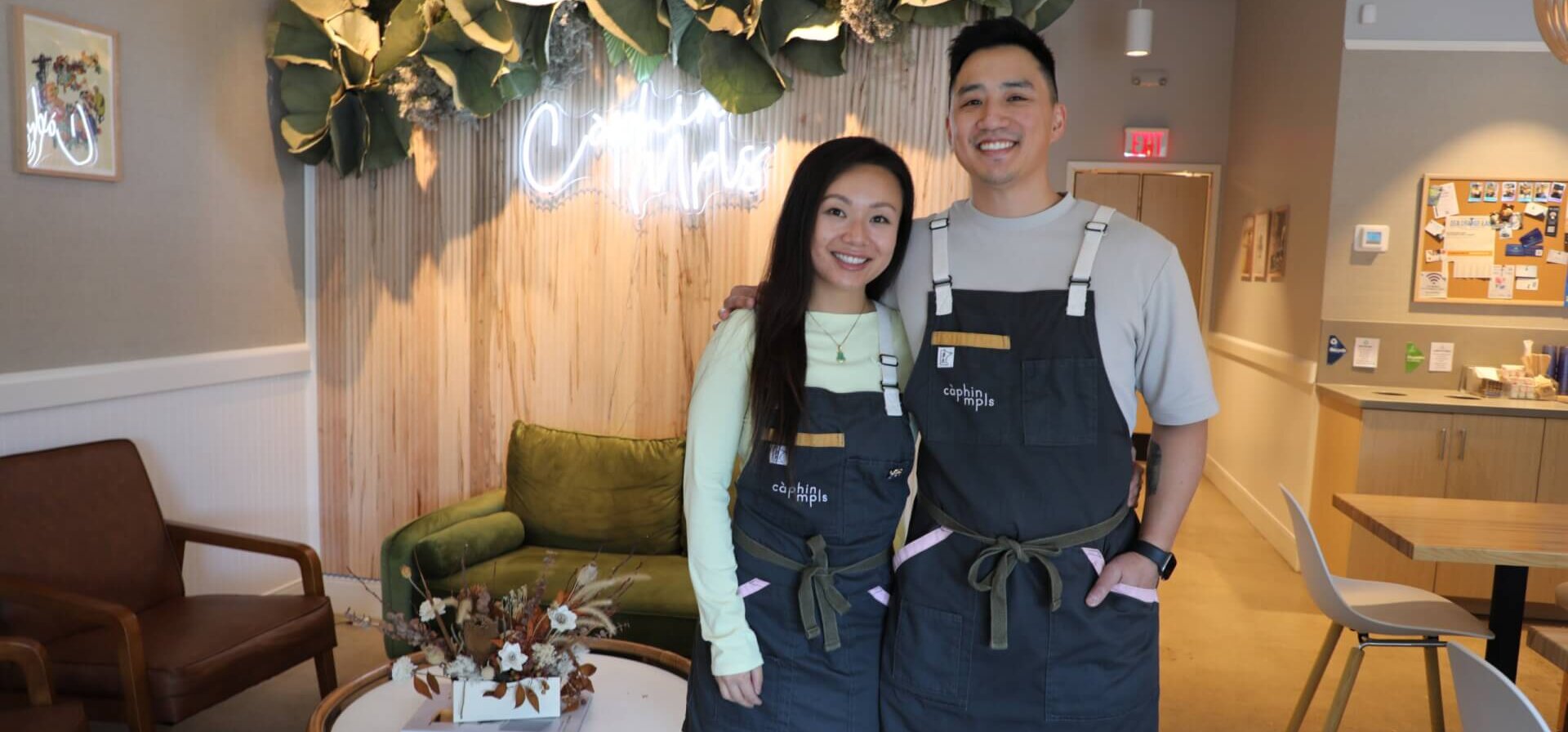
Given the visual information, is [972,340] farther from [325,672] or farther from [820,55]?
[325,672]

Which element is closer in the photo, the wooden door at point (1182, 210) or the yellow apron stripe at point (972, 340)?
the yellow apron stripe at point (972, 340)

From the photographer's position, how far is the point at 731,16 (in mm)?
3289

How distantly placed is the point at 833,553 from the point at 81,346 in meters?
2.73

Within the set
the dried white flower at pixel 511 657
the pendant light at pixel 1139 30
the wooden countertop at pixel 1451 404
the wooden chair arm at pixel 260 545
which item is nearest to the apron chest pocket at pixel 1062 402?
the dried white flower at pixel 511 657

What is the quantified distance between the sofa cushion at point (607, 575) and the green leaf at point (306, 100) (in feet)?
5.69

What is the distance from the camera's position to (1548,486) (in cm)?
438

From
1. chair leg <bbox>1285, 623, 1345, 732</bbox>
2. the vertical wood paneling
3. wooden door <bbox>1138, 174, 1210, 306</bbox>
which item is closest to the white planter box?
the vertical wood paneling

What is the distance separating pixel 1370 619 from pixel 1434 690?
0.76ft

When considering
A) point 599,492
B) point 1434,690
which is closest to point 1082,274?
point 1434,690

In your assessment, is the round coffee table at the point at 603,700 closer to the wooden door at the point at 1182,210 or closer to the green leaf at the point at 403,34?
the green leaf at the point at 403,34

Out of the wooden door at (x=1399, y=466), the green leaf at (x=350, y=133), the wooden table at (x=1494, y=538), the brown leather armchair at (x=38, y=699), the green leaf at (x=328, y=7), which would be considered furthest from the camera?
the wooden door at (x=1399, y=466)

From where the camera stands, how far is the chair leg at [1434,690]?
2.67 meters

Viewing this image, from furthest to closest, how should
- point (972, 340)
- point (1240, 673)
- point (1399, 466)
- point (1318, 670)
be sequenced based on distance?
point (1399, 466) → point (1240, 673) → point (1318, 670) → point (972, 340)

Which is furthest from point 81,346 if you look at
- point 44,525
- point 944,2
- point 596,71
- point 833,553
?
point 944,2
